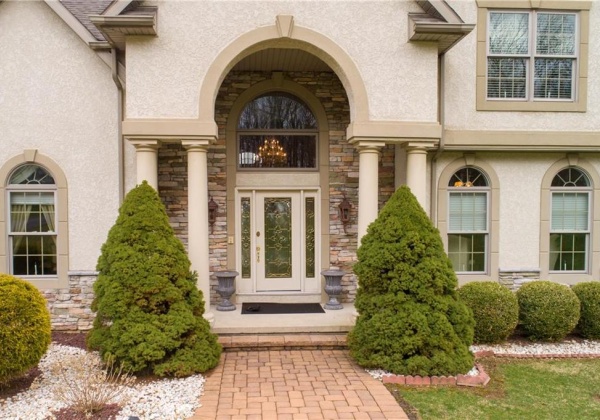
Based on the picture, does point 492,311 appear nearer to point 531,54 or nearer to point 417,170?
point 417,170

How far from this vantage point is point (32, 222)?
819 cm

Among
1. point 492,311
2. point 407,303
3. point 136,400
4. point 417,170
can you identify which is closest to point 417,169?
point 417,170

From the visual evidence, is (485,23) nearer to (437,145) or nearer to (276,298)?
(437,145)

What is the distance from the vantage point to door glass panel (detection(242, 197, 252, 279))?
30.4ft

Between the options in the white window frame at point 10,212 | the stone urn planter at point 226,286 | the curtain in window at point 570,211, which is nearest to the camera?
the white window frame at point 10,212

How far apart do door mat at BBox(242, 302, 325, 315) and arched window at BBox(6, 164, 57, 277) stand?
11.7ft

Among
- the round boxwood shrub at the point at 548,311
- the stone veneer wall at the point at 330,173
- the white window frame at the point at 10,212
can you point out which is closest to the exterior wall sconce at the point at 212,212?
the stone veneer wall at the point at 330,173

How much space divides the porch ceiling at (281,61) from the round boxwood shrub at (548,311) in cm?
557

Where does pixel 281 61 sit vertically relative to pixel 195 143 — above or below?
above

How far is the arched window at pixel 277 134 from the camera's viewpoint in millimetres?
9273

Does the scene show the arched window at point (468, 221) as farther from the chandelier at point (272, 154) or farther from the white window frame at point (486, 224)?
the chandelier at point (272, 154)

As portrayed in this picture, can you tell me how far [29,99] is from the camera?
8.02 meters

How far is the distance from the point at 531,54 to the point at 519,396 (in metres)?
6.10

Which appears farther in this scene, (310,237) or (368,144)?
(310,237)
